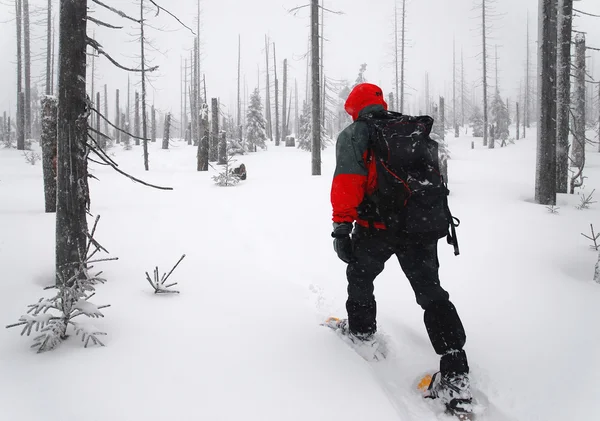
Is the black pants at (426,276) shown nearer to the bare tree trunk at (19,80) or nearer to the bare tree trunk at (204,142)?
the bare tree trunk at (204,142)

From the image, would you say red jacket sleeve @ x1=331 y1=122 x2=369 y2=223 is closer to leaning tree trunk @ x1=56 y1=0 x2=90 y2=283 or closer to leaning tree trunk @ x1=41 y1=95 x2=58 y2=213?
leaning tree trunk @ x1=56 y1=0 x2=90 y2=283

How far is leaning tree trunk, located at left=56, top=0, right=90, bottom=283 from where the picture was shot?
336 centimetres

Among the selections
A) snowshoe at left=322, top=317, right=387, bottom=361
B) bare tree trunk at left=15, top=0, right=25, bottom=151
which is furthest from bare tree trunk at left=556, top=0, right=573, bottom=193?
bare tree trunk at left=15, top=0, right=25, bottom=151

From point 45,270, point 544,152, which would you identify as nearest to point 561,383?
point 45,270

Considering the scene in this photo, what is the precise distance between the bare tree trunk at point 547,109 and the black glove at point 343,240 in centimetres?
861

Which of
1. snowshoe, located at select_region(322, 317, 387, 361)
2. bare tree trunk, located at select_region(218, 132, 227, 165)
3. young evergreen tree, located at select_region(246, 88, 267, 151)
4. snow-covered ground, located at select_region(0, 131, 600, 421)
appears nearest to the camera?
snow-covered ground, located at select_region(0, 131, 600, 421)

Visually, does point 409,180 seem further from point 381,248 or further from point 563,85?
point 563,85

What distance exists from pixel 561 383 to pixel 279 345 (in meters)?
2.44

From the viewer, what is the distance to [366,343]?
3139mm

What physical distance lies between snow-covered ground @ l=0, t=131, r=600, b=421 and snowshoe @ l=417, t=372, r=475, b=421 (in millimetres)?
146

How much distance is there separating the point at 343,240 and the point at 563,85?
1155 cm

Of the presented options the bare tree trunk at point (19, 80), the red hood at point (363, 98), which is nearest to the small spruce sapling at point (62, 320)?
the red hood at point (363, 98)

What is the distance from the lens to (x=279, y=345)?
9.68 feet

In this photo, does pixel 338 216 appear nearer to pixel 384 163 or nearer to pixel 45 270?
pixel 384 163
